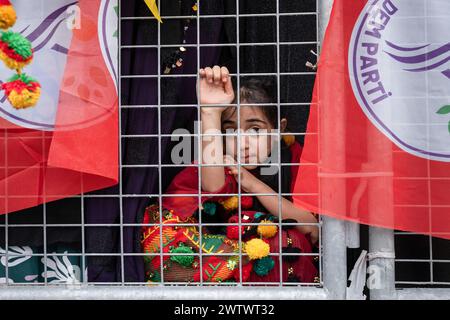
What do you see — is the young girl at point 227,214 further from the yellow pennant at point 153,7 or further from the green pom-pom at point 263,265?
the yellow pennant at point 153,7

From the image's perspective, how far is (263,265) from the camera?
8.86 ft

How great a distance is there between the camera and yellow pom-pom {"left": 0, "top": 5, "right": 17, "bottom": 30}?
2290mm

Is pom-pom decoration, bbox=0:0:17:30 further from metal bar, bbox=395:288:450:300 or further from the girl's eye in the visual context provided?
metal bar, bbox=395:288:450:300

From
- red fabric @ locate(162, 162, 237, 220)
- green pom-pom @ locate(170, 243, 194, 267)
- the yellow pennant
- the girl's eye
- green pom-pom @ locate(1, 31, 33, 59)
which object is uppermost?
the yellow pennant

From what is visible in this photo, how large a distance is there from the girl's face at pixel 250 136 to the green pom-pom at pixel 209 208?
9.1 inches

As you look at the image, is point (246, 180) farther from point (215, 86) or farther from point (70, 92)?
point (70, 92)

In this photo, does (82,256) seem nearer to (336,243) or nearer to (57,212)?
(57,212)

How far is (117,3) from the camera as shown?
8.73 feet

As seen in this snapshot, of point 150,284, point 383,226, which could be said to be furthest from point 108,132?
point 383,226

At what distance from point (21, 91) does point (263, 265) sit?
122 centimetres

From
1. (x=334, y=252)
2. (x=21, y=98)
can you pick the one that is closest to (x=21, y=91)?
(x=21, y=98)

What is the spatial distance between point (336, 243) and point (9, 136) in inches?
56.0

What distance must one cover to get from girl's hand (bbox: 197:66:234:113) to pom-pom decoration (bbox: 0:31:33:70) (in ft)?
2.45

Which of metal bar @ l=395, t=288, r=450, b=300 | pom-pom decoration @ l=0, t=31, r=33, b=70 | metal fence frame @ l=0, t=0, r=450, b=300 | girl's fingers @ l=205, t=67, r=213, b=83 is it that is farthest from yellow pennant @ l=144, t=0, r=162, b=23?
metal bar @ l=395, t=288, r=450, b=300
